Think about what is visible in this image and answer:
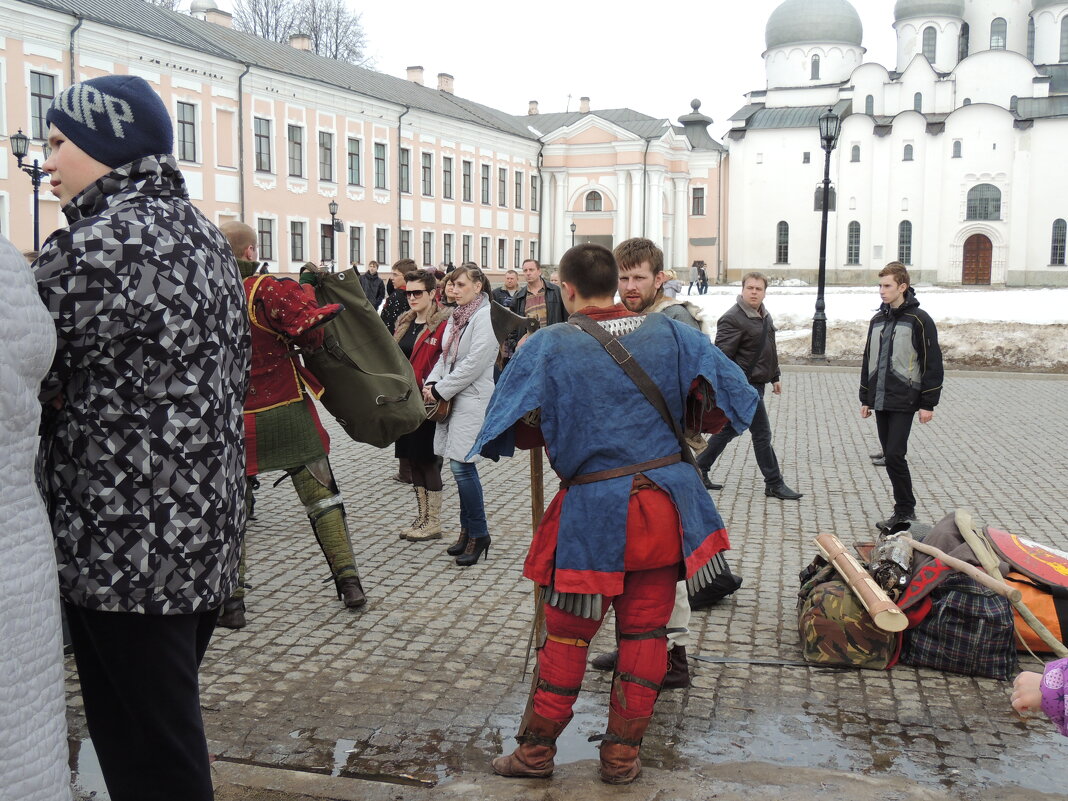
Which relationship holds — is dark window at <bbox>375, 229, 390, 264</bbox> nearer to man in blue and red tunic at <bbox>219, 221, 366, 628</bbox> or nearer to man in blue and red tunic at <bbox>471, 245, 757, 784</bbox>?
man in blue and red tunic at <bbox>219, 221, 366, 628</bbox>

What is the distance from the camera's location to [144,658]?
2271mm

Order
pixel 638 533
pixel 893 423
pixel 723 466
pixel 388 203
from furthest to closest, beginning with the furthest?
pixel 388 203
pixel 723 466
pixel 893 423
pixel 638 533

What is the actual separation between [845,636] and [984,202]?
2578 inches

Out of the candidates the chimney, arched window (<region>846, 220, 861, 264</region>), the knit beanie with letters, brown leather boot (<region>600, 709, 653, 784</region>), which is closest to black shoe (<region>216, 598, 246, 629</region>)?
brown leather boot (<region>600, 709, 653, 784</region>)

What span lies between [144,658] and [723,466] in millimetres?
8236

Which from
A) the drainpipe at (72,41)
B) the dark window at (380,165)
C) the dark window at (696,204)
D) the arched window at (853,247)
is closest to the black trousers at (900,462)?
the drainpipe at (72,41)

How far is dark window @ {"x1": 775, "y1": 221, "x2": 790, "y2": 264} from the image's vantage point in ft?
224

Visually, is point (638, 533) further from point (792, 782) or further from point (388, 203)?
point (388, 203)

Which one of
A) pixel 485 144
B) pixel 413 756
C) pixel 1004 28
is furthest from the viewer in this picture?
pixel 1004 28

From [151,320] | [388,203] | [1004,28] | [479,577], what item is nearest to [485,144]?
[388,203]

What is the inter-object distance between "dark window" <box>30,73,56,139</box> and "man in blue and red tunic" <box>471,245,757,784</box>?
32009 mm

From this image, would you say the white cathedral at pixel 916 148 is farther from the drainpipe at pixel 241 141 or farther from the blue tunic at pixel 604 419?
the blue tunic at pixel 604 419

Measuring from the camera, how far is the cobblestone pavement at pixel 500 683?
12.3ft

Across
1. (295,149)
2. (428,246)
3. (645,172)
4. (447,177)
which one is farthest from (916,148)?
(295,149)
